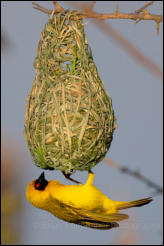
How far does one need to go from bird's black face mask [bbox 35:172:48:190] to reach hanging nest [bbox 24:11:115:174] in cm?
32

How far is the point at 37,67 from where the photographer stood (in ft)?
11.8

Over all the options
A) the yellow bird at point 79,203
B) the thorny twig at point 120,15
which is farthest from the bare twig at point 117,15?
the yellow bird at point 79,203

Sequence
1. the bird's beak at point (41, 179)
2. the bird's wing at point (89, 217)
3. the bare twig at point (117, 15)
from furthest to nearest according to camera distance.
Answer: the bird's beak at point (41, 179)
the bird's wing at point (89, 217)
the bare twig at point (117, 15)

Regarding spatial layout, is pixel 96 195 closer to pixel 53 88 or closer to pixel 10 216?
pixel 53 88

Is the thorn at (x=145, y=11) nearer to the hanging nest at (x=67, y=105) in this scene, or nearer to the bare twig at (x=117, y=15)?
the bare twig at (x=117, y=15)

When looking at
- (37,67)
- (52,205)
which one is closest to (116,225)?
(52,205)

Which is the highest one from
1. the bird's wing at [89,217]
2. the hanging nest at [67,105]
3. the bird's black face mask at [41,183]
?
the hanging nest at [67,105]

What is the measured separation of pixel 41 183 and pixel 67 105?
88cm

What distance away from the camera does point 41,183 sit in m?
3.90

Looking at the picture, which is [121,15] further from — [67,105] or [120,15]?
[67,105]

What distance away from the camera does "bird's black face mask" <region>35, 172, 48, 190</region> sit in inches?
152

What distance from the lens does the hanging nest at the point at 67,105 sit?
3404 millimetres

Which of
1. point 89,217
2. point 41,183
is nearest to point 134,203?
point 89,217

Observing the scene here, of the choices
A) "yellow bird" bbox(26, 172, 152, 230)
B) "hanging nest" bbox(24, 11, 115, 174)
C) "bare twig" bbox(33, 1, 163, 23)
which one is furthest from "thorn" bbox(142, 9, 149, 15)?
"yellow bird" bbox(26, 172, 152, 230)
